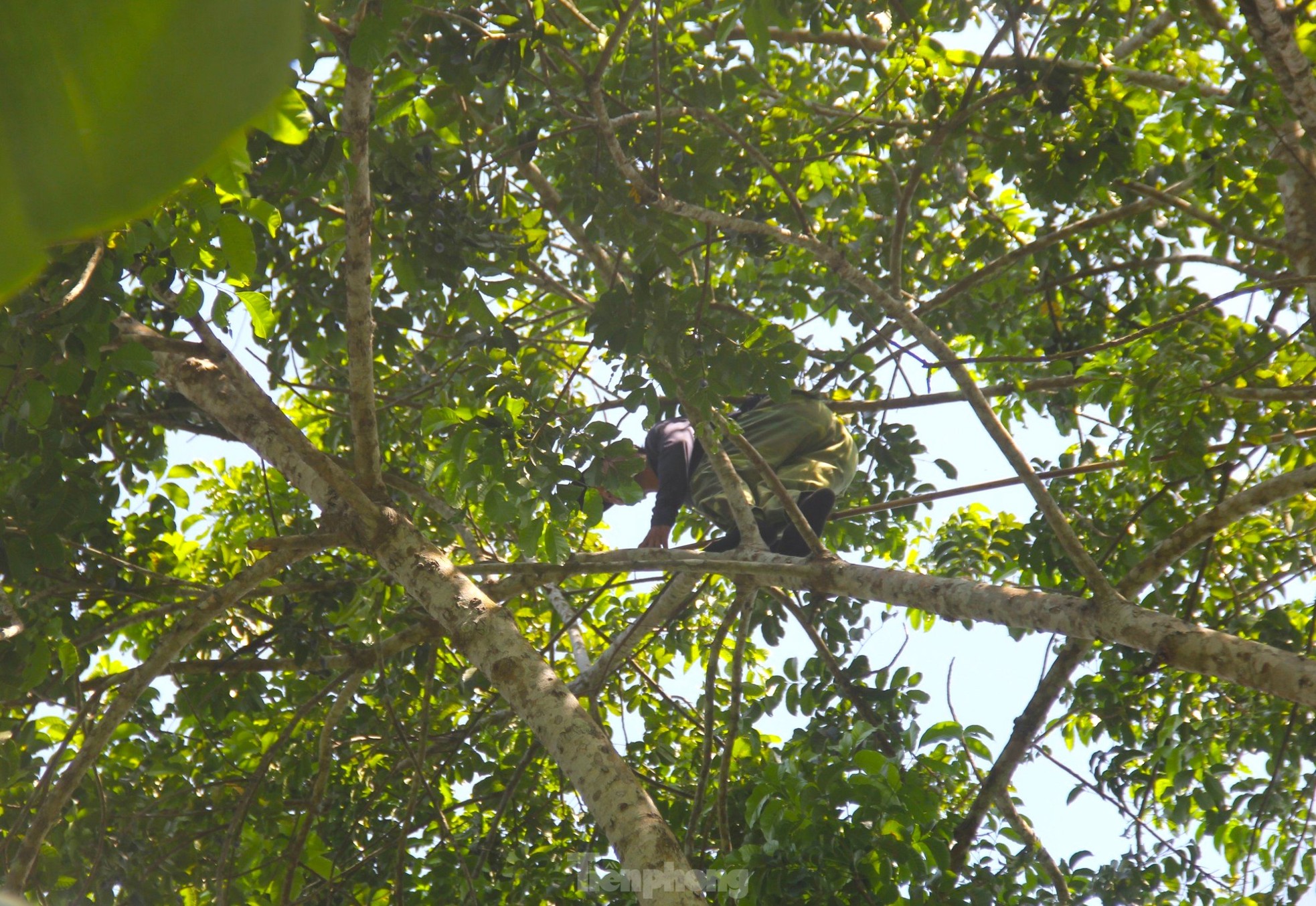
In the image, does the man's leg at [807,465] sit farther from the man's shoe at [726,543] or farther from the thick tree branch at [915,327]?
the thick tree branch at [915,327]

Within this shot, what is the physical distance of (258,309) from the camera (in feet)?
8.53

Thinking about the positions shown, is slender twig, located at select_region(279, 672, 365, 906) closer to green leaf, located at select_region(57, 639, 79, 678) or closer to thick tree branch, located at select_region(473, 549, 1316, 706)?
green leaf, located at select_region(57, 639, 79, 678)

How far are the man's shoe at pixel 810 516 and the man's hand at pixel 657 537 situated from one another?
1.71 feet

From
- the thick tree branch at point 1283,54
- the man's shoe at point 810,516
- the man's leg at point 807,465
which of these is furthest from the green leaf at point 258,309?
the thick tree branch at point 1283,54

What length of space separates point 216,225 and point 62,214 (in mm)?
2200

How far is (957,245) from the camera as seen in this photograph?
4793 millimetres

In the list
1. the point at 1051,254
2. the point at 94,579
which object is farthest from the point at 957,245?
the point at 94,579

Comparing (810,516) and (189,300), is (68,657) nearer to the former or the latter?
(189,300)

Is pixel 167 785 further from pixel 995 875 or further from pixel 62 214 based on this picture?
pixel 62 214

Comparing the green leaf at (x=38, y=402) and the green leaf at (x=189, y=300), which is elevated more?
the green leaf at (x=189, y=300)

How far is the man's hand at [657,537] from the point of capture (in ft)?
10.6

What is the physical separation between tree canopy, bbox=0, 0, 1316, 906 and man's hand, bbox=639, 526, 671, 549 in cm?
19

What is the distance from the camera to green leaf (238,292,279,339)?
2586 millimetres

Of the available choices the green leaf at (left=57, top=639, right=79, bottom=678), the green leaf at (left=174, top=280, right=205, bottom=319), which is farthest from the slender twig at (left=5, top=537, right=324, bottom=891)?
the green leaf at (left=57, top=639, right=79, bottom=678)
